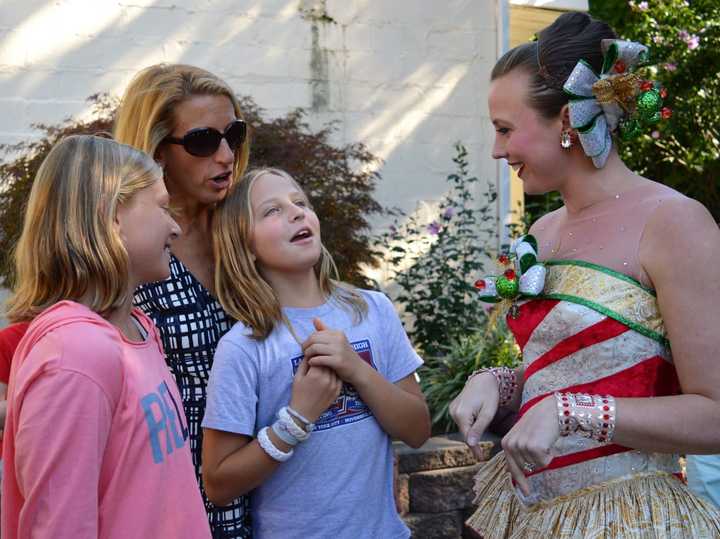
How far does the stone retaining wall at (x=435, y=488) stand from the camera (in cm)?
420

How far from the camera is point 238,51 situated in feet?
20.3

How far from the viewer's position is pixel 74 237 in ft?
5.96

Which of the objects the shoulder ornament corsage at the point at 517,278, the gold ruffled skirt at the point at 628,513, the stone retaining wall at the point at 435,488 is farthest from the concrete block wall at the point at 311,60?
the gold ruffled skirt at the point at 628,513

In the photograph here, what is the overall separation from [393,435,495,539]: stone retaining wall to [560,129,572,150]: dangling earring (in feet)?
7.90

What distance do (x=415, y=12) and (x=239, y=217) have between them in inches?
183

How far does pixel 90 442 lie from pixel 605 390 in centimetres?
108

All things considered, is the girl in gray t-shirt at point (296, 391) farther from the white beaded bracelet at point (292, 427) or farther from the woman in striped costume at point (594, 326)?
the woman in striped costume at point (594, 326)

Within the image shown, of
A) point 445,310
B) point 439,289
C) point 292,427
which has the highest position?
point 292,427

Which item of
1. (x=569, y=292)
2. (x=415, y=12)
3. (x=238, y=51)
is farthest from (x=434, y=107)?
(x=569, y=292)

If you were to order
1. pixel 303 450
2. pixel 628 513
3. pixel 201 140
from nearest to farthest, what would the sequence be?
pixel 628 513 < pixel 303 450 < pixel 201 140

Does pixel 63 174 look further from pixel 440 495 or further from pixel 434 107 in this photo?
pixel 434 107

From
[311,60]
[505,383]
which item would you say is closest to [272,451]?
[505,383]

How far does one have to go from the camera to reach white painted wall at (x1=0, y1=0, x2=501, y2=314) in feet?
18.5

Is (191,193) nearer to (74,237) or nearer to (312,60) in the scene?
(74,237)
